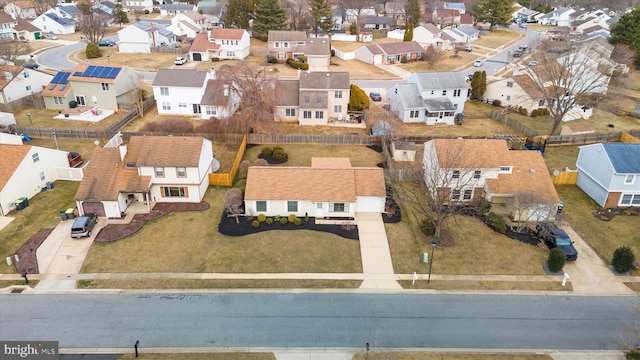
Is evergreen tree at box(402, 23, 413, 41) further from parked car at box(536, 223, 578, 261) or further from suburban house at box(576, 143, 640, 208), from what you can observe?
parked car at box(536, 223, 578, 261)

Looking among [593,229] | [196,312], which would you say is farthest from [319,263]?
[593,229]

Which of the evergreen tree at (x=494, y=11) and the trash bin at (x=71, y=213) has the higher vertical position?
the evergreen tree at (x=494, y=11)

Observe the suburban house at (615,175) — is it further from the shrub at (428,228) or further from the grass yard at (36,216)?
the grass yard at (36,216)

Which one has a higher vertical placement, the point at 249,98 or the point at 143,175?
the point at 249,98

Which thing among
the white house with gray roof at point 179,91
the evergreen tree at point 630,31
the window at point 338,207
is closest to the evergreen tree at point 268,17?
the white house with gray roof at point 179,91

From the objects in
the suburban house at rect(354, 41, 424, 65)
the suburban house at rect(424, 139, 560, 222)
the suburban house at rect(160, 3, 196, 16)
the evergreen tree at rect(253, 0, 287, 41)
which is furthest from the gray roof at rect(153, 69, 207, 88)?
the suburban house at rect(160, 3, 196, 16)

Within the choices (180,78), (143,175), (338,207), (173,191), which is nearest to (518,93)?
(338,207)

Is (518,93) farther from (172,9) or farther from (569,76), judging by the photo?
(172,9)

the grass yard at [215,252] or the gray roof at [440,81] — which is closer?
the grass yard at [215,252]
